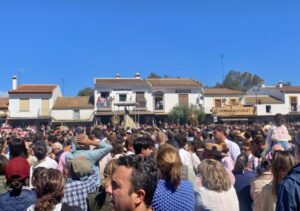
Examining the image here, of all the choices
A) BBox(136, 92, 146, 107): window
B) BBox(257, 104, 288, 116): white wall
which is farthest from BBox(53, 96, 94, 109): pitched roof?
BBox(257, 104, 288, 116): white wall

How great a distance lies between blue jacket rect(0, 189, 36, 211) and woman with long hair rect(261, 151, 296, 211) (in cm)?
225

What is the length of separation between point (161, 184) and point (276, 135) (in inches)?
238

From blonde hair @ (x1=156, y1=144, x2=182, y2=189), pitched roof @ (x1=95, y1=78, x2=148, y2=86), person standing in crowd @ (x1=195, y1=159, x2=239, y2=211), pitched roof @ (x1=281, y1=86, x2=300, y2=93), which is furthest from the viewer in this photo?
pitched roof @ (x1=281, y1=86, x2=300, y2=93)

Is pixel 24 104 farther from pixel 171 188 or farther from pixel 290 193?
pixel 290 193

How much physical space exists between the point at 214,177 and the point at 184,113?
178 ft

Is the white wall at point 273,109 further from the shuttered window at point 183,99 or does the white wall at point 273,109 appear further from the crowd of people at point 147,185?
the crowd of people at point 147,185

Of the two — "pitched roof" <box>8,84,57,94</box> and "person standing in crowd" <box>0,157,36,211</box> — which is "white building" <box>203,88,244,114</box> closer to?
"pitched roof" <box>8,84,57,94</box>

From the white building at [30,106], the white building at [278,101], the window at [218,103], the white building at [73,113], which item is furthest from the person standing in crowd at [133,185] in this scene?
the window at [218,103]

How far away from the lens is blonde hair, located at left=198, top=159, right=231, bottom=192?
4680mm

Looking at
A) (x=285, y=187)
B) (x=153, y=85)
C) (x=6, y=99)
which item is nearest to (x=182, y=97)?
(x=153, y=85)

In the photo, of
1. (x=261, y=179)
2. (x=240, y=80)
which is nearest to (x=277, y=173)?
(x=261, y=179)

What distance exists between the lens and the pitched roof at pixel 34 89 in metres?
58.8

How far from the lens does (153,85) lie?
2399 inches

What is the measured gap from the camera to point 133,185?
7.63ft
